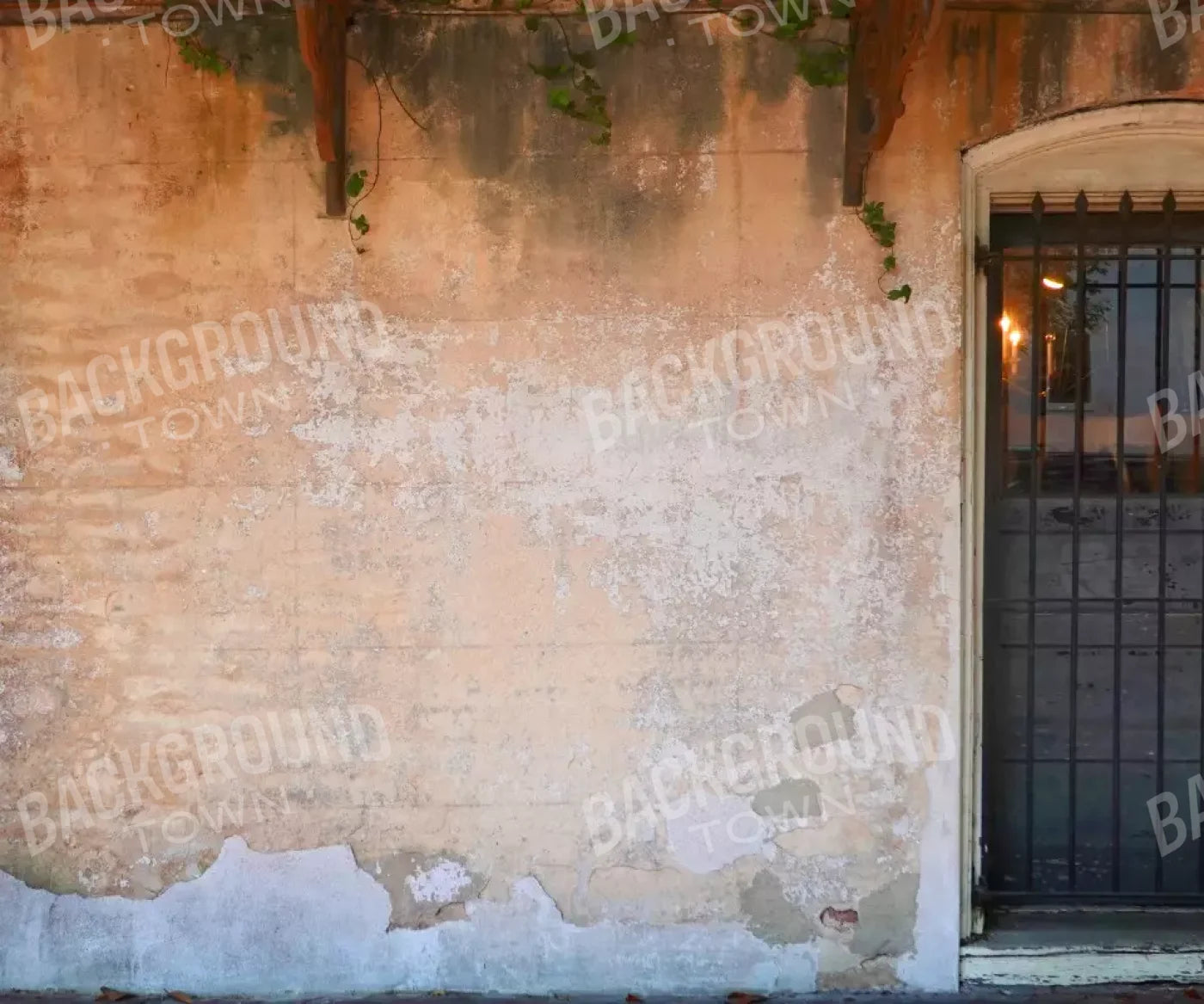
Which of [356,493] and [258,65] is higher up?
[258,65]

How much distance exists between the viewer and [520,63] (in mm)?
3781

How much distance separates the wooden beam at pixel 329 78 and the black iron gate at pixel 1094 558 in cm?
258

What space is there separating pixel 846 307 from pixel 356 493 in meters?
1.94

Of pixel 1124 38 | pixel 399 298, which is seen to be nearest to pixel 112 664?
pixel 399 298

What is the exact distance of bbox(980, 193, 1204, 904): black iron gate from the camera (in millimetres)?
4141

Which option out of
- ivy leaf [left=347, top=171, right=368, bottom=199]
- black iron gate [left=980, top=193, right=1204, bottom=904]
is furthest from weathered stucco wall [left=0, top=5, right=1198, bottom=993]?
black iron gate [left=980, top=193, right=1204, bottom=904]

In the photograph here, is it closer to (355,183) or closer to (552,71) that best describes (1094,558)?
(552,71)

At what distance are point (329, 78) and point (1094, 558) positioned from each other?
11.4 ft

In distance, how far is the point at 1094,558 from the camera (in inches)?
163

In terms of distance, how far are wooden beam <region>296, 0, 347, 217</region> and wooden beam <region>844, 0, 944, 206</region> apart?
1.84m

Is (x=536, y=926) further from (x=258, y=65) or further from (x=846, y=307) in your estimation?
(x=258, y=65)

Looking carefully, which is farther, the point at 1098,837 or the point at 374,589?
the point at 1098,837

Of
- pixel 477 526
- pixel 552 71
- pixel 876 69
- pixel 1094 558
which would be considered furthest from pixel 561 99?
pixel 1094 558

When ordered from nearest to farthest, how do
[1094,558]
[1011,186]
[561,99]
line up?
1. [561,99]
2. [1011,186]
3. [1094,558]
